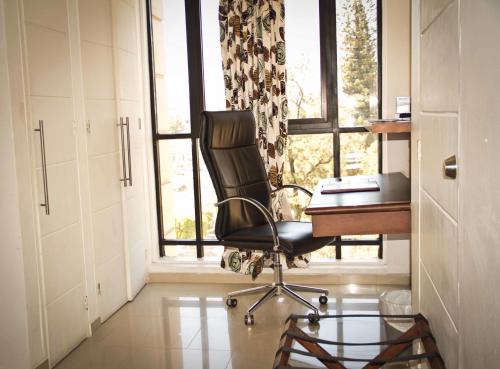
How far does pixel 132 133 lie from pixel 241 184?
0.98 meters

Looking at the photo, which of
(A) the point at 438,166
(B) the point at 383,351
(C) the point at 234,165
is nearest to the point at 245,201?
(C) the point at 234,165

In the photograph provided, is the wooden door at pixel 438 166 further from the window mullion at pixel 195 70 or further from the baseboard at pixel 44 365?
the window mullion at pixel 195 70

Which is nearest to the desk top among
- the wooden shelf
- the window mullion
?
the wooden shelf

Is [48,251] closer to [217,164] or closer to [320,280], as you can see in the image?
[217,164]

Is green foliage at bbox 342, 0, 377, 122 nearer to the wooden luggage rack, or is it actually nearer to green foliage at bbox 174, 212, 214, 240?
green foliage at bbox 174, 212, 214, 240

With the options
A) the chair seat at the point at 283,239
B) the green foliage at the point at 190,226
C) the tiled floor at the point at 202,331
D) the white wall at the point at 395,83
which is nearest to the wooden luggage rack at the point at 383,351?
the tiled floor at the point at 202,331

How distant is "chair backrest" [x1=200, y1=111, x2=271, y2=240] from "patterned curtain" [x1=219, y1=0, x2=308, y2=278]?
11.6 inches

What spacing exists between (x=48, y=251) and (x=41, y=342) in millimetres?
474

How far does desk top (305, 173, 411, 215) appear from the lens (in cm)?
255

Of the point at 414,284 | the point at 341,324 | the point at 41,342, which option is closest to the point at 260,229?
the point at 341,324

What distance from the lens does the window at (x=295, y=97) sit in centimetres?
441

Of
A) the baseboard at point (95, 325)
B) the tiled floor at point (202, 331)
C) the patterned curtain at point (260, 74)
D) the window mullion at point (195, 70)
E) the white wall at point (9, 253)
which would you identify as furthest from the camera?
the window mullion at point (195, 70)

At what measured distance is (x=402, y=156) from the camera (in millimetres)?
4285

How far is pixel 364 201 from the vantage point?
267cm
